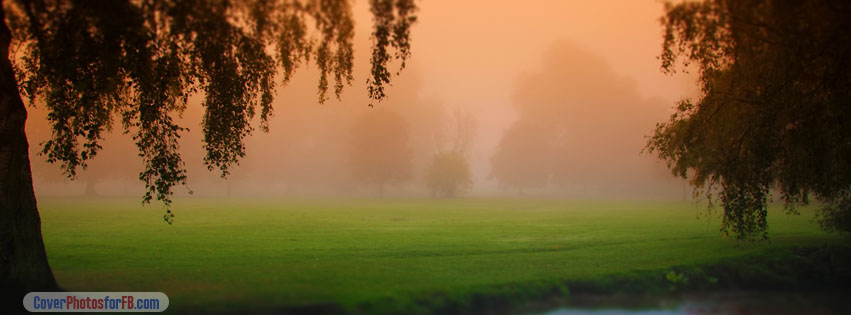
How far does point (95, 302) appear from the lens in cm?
1353

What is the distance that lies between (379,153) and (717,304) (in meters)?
75.1

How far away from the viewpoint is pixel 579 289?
52.8 ft

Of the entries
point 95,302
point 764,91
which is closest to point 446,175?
point 764,91

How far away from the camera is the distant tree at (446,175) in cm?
8656

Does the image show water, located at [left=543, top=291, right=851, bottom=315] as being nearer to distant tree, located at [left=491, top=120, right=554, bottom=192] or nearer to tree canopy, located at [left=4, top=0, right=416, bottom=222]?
tree canopy, located at [left=4, top=0, right=416, bottom=222]

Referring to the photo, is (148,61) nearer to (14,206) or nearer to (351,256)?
(14,206)

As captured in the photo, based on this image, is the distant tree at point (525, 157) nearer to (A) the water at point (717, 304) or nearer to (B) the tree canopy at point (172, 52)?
(A) the water at point (717, 304)

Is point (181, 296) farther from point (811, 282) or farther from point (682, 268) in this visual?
point (811, 282)

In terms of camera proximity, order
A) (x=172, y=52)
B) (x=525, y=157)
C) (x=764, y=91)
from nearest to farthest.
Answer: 1. (x=172, y=52)
2. (x=764, y=91)
3. (x=525, y=157)

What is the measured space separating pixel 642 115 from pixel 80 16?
4068 inches

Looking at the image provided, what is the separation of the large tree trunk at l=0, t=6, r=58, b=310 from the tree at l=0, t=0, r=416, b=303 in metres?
0.02

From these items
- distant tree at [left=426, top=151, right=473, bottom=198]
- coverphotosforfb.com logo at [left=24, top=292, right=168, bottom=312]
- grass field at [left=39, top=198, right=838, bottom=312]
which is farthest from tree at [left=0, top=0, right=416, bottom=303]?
distant tree at [left=426, top=151, right=473, bottom=198]

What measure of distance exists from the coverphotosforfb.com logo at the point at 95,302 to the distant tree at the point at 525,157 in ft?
290

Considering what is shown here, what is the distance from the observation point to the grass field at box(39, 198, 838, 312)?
14.8 metres
